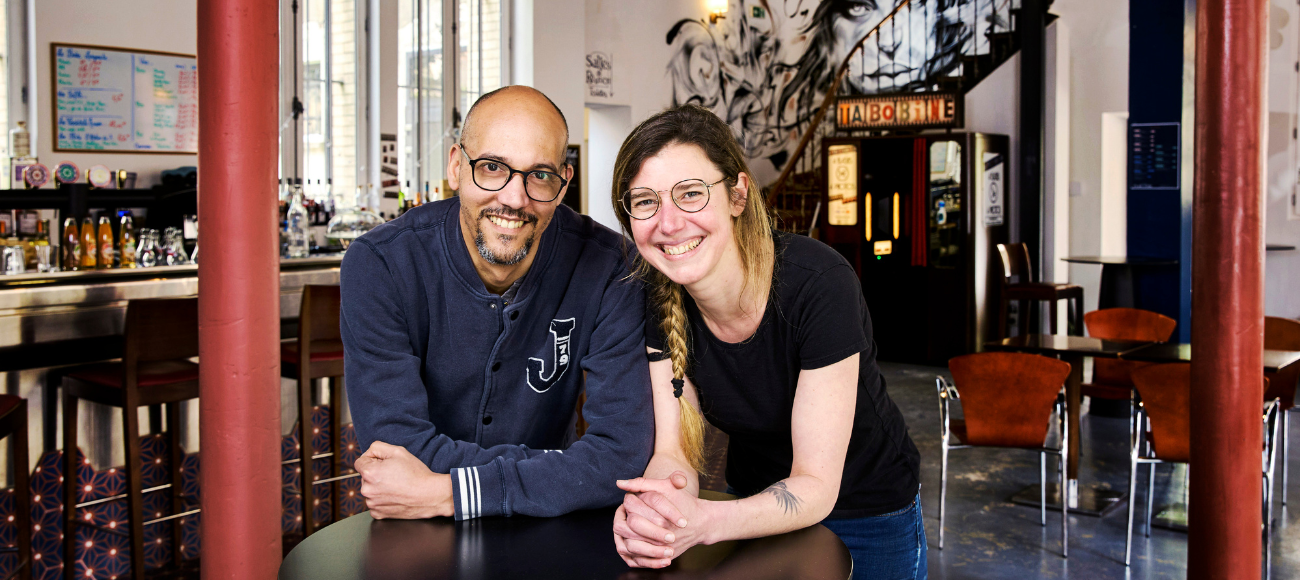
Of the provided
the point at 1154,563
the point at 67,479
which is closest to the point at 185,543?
the point at 67,479

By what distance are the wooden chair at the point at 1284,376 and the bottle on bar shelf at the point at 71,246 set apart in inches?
199

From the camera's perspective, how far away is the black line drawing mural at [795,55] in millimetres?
10211

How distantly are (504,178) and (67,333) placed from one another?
232cm

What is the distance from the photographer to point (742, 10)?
11125 mm

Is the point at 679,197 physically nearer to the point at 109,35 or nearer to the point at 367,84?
the point at 109,35

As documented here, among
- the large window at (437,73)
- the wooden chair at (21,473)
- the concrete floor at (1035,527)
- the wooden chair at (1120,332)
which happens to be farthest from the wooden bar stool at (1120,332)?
the wooden chair at (21,473)

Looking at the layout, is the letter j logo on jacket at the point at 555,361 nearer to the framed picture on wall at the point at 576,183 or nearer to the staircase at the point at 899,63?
the framed picture on wall at the point at 576,183

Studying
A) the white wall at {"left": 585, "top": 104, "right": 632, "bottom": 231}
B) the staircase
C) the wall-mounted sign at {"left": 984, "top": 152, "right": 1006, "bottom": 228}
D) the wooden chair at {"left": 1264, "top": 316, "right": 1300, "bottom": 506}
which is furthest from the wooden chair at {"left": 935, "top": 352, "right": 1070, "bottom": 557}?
the staircase

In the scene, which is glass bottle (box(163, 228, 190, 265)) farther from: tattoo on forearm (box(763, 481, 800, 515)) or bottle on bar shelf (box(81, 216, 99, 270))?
tattoo on forearm (box(763, 481, 800, 515))

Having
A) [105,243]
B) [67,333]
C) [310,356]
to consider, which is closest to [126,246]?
[105,243]

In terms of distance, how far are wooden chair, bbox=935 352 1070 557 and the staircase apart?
5.50m

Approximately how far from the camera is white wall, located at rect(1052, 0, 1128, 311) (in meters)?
9.31

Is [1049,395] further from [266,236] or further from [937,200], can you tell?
[937,200]

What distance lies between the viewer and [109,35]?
5.60 metres
